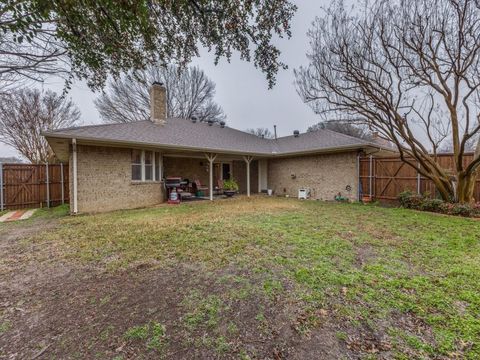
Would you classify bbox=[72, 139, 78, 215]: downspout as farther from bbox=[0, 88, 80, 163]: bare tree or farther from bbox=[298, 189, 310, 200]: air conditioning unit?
bbox=[0, 88, 80, 163]: bare tree

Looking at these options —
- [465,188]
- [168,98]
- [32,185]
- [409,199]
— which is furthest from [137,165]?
[168,98]

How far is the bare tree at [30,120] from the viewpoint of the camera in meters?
15.1

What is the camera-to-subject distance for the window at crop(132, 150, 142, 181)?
9.74 m

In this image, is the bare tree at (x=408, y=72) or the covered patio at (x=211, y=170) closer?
the bare tree at (x=408, y=72)

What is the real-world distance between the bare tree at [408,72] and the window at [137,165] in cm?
769

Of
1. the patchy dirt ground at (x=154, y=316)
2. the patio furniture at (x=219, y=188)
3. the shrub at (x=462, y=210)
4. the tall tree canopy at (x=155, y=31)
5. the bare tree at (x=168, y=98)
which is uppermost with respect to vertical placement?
the bare tree at (x=168, y=98)

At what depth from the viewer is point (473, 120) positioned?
28.2 ft

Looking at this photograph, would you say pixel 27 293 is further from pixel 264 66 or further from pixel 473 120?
pixel 473 120

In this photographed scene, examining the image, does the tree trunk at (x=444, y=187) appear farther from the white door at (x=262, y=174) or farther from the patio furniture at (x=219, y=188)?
the patio furniture at (x=219, y=188)

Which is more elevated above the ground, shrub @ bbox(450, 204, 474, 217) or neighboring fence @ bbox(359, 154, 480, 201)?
neighboring fence @ bbox(359, 154, 480, 201)

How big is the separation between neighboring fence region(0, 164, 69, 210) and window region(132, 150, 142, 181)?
14.3 feet

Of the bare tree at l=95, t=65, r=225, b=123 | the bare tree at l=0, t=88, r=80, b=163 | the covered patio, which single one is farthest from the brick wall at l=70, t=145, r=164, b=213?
the bare tree at l=95, t=65, r=225, b=123

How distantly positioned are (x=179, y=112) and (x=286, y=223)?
65.1ft

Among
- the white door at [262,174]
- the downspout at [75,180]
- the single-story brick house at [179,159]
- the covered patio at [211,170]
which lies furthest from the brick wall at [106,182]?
the white door at [262,174]
